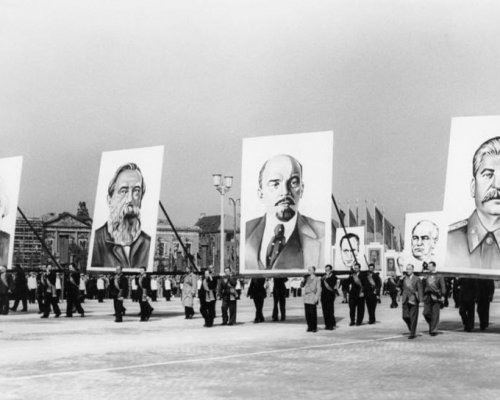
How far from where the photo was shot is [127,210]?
25672 millimetres

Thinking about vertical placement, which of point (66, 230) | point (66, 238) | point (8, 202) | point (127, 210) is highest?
point (66, 230)

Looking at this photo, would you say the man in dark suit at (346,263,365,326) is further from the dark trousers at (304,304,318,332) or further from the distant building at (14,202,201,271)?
the distant building at (14,202,201,271)

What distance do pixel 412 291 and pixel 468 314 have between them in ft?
7.85

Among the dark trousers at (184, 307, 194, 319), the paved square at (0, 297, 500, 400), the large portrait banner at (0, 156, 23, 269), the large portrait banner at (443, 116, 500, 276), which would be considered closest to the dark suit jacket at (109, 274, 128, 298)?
the dark trousers at (184, 307, 194, 319)


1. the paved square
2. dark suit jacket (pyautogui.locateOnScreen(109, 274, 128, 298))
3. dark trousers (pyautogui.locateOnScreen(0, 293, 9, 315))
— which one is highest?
dark suit jacket (pyautogui.locateOnScreen(109, 274, 128, 298))

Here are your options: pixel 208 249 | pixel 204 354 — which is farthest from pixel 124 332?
pixel 208 249

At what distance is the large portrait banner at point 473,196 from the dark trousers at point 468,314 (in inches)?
69.2

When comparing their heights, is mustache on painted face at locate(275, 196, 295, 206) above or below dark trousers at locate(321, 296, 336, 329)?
above

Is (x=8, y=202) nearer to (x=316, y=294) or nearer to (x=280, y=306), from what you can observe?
(x=280, y=306)

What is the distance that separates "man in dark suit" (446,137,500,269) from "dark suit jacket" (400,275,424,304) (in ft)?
3.19

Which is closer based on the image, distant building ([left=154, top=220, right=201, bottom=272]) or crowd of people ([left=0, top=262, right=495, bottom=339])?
crowd of people ([left=0, top=262, right=495, bottom=339])

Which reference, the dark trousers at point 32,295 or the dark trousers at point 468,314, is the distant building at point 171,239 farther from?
the dark trousers at point 468,314

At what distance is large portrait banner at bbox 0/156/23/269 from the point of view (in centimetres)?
2781

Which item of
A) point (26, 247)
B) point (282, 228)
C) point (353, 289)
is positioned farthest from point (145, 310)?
point (26, 247)
